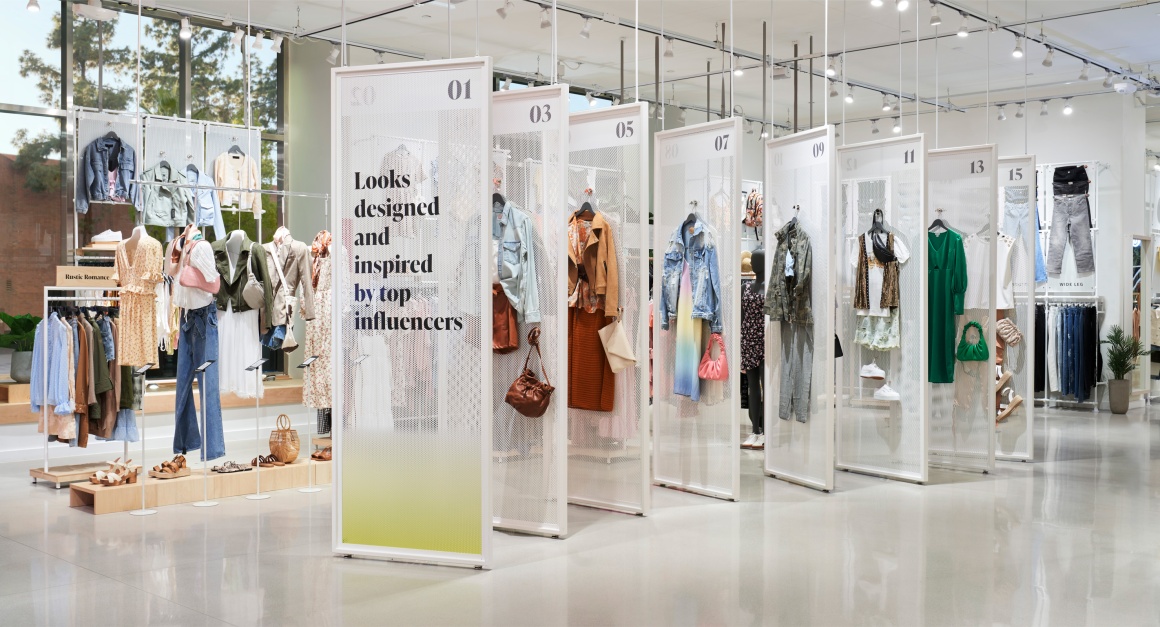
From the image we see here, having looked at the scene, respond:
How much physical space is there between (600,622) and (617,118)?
324 cm

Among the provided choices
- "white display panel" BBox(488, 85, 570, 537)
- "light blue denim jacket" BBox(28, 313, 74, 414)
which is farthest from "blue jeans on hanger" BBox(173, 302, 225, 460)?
"white display panel" BBox(488, 85, 570, 537)

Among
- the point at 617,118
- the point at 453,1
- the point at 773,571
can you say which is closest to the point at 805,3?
the point at 453,1

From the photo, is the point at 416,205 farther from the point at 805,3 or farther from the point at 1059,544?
the point at 805,3

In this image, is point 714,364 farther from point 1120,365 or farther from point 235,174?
point 1120,365

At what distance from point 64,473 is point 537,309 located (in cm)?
412

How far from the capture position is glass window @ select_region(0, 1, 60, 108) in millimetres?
9523

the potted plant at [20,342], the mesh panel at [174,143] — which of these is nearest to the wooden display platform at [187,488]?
the potted plant at [20,342]

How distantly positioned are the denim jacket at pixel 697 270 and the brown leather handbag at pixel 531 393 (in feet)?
5.04

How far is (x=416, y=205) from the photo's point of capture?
5359 millimetres

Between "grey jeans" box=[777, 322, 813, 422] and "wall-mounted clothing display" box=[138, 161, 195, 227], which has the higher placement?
"wall-mounted clothing display" box=[138, 161, 195, 227]

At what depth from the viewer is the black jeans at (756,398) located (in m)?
8.67

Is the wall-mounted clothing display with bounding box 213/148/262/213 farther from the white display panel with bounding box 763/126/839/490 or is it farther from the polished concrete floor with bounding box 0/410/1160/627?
the white display panel with bounding box 763/126/839/490

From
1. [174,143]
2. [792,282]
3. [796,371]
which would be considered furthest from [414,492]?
[174,143]

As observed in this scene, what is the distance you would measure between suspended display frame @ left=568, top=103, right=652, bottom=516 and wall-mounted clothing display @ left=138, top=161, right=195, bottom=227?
479 cm
